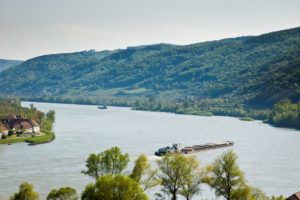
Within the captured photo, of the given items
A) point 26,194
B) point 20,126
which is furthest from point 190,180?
point 20,126

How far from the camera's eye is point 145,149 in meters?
90.2

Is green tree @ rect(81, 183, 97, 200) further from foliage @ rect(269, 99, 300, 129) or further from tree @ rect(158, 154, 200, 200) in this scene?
foliage @ rect(269, 99, 300, 129)

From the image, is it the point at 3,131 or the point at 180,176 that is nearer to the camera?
the point at 180,176

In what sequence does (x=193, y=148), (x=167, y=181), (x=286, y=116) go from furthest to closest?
(x=286, y=116) → (x=193, y=148) → (x=167, y=181)

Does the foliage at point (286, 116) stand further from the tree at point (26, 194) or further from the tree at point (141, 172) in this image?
the tree at point (26, 194)

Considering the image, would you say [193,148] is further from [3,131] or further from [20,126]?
[20,126]

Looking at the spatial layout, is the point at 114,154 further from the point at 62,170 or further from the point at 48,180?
the point at 62,170

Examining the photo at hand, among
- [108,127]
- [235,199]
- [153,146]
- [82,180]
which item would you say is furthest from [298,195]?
[108,127]

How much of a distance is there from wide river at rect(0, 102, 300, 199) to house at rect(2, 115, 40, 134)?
4582 millimetres

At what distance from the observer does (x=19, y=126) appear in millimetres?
110375

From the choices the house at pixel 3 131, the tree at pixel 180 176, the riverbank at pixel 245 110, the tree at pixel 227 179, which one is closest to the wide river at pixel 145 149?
the riverbank at pixel 245 110

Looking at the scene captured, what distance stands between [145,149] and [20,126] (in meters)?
30.9

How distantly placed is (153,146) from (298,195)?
51.0 m

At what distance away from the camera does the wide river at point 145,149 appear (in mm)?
63406
